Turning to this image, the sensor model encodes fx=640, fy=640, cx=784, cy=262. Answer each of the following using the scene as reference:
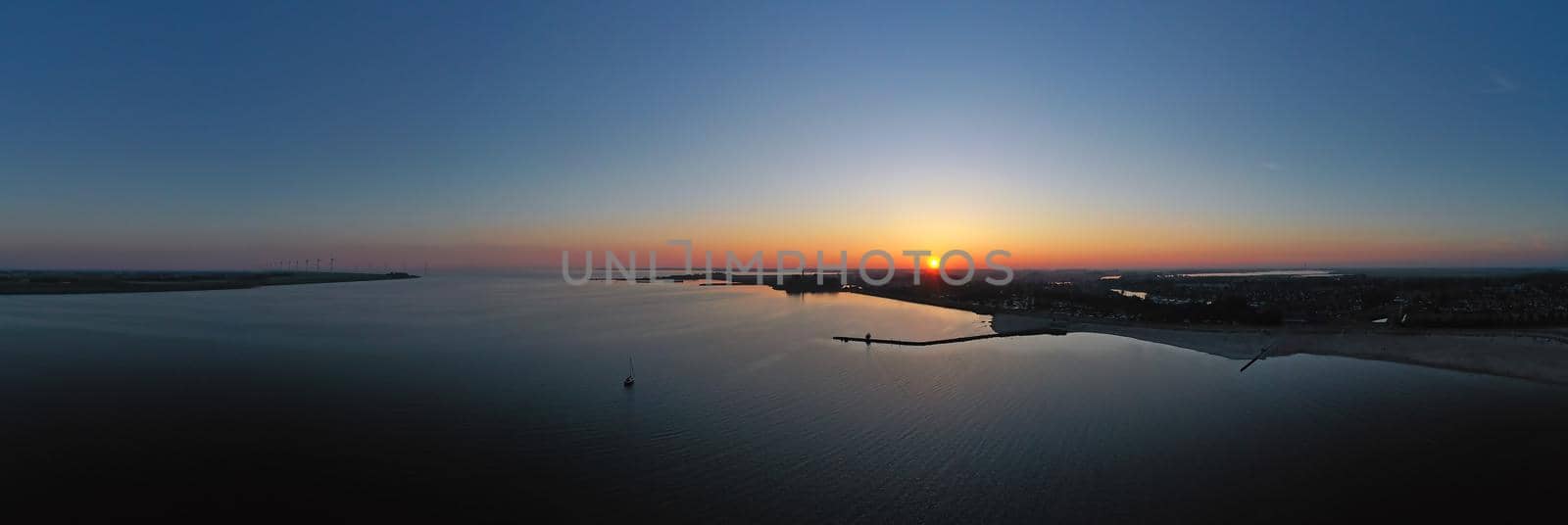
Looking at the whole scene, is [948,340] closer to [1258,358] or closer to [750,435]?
[1258,358]

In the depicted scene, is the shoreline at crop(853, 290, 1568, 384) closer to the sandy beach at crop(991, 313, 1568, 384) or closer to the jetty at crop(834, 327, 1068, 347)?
the sandy beach at crop(991, 313, 1568, 384)

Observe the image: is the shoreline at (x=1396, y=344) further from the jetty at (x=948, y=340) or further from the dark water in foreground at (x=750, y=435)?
the dark water in foreground at (x=750, y=435)

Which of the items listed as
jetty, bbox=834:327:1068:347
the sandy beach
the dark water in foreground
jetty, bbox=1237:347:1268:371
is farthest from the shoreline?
the dark water in foreground

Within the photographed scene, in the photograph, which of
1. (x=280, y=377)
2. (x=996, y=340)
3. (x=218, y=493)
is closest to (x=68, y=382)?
(x=280, y=377)

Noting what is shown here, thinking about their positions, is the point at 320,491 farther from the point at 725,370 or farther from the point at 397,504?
the point at 725,370

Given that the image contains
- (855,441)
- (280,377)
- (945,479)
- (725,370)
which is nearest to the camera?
(945,479)

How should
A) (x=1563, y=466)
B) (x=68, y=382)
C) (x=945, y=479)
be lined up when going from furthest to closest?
(x=68, y=382) → (x=1563, y=466) → (x=945, y=479)

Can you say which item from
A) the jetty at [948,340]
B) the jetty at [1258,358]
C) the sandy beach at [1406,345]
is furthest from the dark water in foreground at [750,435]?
the jetty at [948,340]
